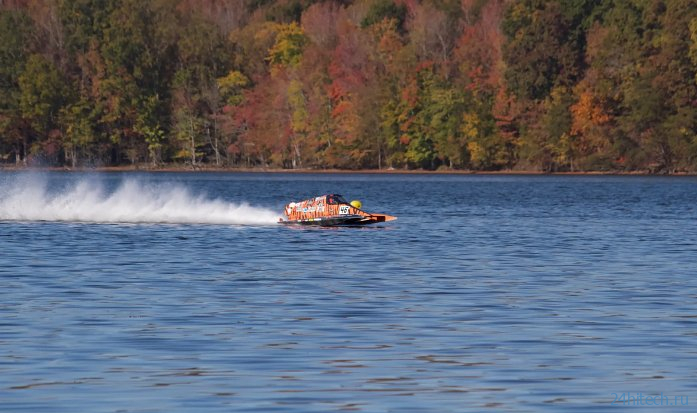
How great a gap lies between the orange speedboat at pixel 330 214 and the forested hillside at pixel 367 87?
99.9 metres

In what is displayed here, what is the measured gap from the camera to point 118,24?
189m

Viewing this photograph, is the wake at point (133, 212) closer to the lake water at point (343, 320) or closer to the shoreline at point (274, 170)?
the lake water at point (343, 320)

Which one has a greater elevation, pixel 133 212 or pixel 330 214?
pixel 330 214

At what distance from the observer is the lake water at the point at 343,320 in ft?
65.5

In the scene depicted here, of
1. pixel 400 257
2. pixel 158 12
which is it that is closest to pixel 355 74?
pixel 158 12

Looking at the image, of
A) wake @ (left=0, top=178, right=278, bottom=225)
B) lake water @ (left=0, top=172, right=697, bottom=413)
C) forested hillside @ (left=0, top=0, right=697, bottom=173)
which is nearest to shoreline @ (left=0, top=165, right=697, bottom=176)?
forested hillside @ (left=0, top=0, right=697, bottom=173)

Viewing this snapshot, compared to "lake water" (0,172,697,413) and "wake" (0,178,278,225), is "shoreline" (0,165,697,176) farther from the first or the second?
"lake water" (0,172,697,413)

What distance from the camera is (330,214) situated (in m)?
57.3

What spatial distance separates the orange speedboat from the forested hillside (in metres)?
99.9

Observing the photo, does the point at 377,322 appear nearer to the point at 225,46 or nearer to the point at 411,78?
the point at 411,78

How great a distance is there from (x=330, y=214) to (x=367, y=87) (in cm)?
12181

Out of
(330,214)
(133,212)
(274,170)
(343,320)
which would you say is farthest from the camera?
(274,170)

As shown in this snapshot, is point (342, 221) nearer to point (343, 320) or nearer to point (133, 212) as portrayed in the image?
point (133, 212)

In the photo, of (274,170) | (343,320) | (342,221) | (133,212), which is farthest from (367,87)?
(343,320)
